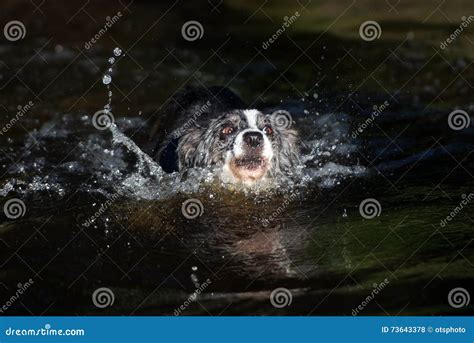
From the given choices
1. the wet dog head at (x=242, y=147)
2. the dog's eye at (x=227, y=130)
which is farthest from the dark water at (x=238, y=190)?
the dog's eye at (x=227, y=130)

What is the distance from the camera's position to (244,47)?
10.8 metres

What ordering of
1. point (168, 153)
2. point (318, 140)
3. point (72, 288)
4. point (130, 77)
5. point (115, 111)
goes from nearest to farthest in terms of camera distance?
point (72, 288)
point (168, 153)
point (318, 140)
point (115, 111)
point (130, 77)

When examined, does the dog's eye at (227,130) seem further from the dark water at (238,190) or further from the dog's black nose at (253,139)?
the dark water at (238,190)

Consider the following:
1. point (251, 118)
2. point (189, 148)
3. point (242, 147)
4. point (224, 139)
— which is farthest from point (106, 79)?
point (242, 147)

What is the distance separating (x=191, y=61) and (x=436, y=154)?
385 cm

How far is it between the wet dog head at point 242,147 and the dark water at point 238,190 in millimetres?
173

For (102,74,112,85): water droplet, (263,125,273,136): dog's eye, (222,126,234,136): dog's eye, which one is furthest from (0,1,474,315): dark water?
(263,125,273,136): dog's eye

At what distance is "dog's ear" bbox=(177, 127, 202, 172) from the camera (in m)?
7.71

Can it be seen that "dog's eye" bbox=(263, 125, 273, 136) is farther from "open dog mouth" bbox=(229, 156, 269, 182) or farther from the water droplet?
the water droplet

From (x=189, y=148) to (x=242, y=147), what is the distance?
2.85 ft

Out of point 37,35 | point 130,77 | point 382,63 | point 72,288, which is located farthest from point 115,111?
point 72,288

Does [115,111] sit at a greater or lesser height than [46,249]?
greater

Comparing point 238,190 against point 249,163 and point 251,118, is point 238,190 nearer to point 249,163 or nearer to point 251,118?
point 249,163

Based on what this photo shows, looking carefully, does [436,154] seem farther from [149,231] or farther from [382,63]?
[149,231]
